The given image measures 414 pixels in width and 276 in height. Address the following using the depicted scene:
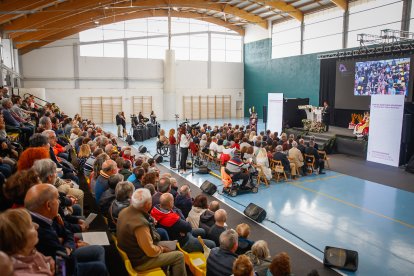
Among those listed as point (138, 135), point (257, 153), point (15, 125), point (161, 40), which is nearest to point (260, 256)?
point (257, 153)

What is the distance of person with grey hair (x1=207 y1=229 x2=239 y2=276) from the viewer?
305 cm

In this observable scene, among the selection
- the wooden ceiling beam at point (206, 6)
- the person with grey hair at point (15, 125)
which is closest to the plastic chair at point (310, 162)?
the person with grey hair at point (15, 125)

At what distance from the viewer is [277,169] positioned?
8.77m

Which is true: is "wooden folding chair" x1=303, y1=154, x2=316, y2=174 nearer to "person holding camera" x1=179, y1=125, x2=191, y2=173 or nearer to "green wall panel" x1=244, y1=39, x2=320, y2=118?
"person holding camera" x1=179, y1=125, x2=191, y2=173

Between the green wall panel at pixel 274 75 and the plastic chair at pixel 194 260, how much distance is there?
61.9ft

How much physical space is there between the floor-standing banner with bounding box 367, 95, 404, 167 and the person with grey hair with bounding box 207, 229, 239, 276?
899cm

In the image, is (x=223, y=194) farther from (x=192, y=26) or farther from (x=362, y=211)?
(x=192, y=26)

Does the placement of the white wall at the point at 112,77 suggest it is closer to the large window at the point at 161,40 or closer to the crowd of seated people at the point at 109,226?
the large window at the point at 161,40

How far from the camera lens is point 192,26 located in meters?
25.9

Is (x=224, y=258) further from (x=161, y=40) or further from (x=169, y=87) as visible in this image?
(x=161, y=40)

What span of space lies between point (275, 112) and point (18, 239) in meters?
14.4

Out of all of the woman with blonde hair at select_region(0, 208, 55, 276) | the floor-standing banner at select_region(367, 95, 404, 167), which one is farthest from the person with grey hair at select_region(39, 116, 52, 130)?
the floor-standing banner at select_region(367, 95, 404, 167)

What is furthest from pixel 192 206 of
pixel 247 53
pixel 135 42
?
pixel 247 53

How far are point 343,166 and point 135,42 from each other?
19501mm
